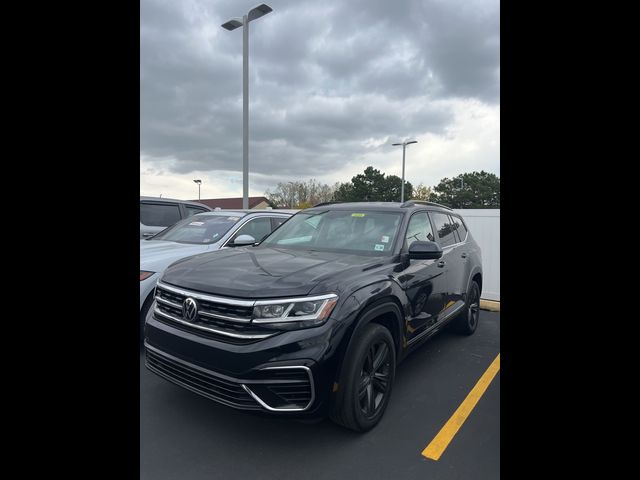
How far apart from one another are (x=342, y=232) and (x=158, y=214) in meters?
5.88

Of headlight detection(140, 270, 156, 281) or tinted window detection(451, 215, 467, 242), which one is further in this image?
tinted window detection(451, 215, 467, 242)

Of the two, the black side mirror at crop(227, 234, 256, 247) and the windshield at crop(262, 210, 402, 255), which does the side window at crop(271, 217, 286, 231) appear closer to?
the black side mirror at crop(227, 234, 256, 247)

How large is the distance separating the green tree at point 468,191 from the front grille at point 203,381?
175 feet

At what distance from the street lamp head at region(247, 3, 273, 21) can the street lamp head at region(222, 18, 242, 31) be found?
34 cm

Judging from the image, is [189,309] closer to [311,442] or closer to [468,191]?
[311,442]

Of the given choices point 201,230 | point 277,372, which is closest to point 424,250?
point 277,372

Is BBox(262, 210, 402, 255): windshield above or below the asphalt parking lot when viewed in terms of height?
above

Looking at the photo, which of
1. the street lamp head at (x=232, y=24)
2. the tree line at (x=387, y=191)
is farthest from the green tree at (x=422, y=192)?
the street lamp head at (x=232, y=24)

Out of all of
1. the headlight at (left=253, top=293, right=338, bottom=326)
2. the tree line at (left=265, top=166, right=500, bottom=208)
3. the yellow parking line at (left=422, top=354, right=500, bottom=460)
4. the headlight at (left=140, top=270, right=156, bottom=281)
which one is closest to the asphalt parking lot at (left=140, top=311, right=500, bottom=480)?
the yellow parking line at (left=422, top=354, right=500, bottom=460)

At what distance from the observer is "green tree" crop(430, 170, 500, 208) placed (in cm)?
5444

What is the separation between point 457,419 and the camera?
10.3ft
